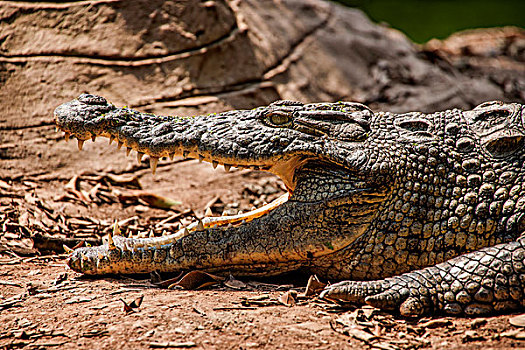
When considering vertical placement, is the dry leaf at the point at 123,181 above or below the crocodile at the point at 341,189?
below

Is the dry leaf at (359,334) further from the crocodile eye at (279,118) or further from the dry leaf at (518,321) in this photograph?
the crocodile eye at (279,118)

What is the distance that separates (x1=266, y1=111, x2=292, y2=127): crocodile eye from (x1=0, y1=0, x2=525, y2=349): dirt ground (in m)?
1.00

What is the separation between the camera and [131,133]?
10.4ft

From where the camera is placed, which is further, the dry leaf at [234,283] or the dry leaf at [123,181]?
the dry leaf at [123,181]

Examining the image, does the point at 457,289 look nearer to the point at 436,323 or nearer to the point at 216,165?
the point at 436,323

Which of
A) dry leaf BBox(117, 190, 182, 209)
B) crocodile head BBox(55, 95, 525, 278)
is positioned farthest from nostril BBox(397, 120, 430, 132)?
dry leaf BBox(117, 190, 182, 209)

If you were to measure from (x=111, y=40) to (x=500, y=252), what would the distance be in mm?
4639

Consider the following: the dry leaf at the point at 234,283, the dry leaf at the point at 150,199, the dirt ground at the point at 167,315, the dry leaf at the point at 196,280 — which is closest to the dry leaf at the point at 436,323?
the dirt ground at the point at 167,315

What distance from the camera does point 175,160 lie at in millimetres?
5582

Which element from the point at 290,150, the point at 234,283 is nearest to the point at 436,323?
the point at 234,283

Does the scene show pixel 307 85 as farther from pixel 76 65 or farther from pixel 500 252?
pixel 500 252

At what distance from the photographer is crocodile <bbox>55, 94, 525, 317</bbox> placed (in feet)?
10.1

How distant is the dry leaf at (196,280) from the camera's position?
310 cm

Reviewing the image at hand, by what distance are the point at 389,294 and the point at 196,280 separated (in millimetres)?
1149
